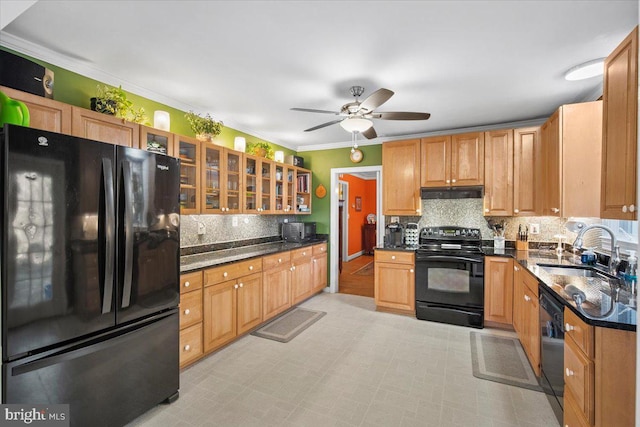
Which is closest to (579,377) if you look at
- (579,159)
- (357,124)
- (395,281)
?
(579,159)

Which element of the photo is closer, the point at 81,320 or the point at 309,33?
the point at 81,320

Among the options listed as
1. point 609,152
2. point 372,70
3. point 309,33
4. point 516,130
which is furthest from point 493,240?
point 309,33

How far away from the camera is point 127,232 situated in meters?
1.83

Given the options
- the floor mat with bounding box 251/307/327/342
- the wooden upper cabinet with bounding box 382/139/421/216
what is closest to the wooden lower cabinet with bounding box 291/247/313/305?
the floor mat with bounding box 251/307/327/342

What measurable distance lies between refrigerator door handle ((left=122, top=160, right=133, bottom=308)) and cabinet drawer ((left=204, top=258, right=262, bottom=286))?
33.8 inches

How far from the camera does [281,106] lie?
10.8 feet

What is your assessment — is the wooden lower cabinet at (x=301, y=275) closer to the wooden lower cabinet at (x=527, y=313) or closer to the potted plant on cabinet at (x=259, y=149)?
the potted plant on cabinet at (x=259, y=149)

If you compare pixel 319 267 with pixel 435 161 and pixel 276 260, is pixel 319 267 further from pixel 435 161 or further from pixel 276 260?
pixel 435 161

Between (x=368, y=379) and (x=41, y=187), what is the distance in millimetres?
2582

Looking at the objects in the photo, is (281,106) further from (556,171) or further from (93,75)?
(556,171)

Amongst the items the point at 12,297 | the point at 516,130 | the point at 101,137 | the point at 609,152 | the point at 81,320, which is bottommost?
the point at 81,320

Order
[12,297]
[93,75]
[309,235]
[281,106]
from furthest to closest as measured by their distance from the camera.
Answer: [309,235], [281,106], [93,75], [12,297]

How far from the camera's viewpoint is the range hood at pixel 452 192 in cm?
380

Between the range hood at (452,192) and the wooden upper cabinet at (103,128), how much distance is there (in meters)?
3.42
